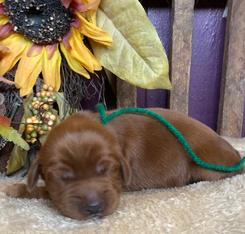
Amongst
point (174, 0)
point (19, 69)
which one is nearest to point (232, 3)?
point (174, 0)

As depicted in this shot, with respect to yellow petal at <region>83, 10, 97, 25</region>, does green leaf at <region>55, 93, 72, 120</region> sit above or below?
below

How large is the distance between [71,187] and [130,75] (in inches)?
15.5

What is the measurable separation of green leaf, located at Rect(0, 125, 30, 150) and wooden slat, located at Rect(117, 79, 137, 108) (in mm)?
425

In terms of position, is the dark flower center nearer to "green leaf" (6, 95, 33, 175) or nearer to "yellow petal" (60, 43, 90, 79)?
"yellow petal" (60, 43, 90, 79)

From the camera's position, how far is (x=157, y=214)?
95 centimetres

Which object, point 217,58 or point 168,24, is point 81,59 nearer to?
point 168,24

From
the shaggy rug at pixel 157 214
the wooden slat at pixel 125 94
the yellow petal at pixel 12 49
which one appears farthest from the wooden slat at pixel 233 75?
the yellow petal at pixel 12 49

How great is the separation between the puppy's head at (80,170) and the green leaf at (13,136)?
0.14m

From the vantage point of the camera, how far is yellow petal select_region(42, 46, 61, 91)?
3.96 ft

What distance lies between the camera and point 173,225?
905 mm

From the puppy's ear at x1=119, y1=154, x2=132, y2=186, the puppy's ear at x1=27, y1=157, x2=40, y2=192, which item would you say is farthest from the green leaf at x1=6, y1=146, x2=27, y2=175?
the puppy's ear at x1=119, y1=154, x2=132, y2=186

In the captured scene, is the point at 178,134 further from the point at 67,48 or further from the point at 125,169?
the point at 67,48

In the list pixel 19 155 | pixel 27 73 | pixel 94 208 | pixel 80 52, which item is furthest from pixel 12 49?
pixel 94 208

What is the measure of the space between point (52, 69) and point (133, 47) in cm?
23
